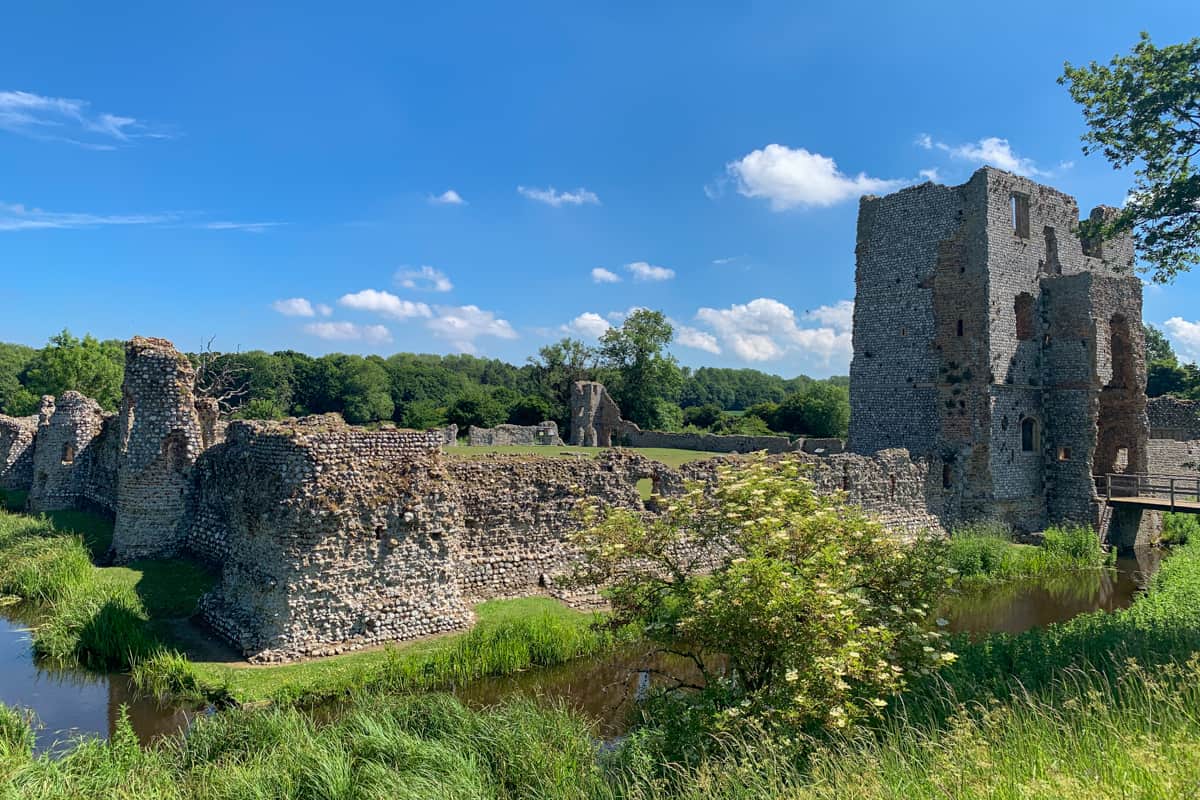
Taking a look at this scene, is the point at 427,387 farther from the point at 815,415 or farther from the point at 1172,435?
the point at 1172,435

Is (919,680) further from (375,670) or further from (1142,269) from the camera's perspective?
(1142,269)

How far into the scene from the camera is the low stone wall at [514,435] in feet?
149

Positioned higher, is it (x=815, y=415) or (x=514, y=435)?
(x=815, y=415)

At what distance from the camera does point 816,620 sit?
700cm

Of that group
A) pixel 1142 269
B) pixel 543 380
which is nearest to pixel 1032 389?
pixel 1142 269

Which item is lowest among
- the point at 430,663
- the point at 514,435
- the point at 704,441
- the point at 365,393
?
the point at 430,663

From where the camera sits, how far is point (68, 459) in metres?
22.8

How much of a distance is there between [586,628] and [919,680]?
6028 mm

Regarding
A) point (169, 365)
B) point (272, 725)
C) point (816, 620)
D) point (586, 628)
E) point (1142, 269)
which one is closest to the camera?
point (816, 620)

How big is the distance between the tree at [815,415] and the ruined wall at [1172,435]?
1839cm

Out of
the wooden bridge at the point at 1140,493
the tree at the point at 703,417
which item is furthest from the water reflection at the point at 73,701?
the tree at the point at 703,417

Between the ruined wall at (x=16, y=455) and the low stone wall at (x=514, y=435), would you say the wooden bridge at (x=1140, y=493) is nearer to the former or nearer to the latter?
the low stone wall at (x=514, y=435)

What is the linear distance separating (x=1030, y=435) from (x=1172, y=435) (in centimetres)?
1234

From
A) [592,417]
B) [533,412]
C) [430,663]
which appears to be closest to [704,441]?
[592,417]
